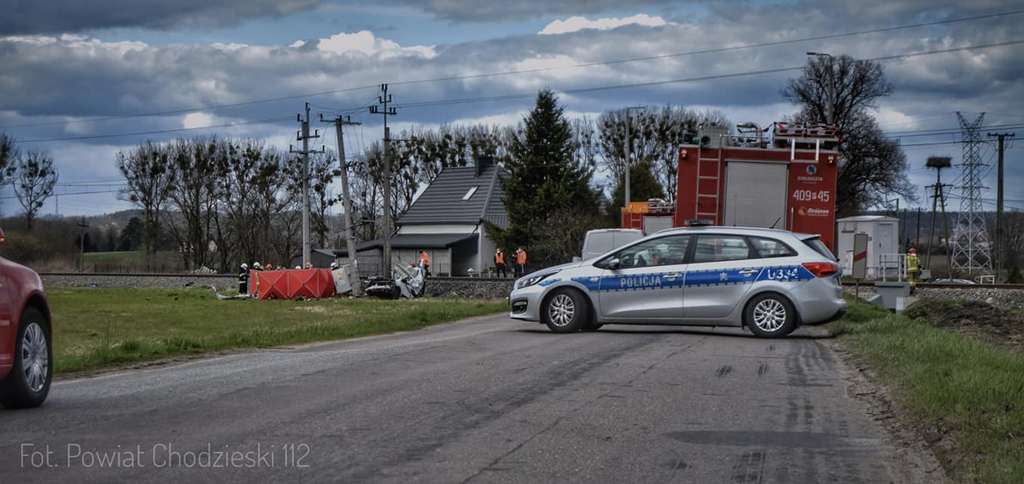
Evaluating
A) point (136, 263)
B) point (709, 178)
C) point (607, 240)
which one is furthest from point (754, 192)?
point (136, 263)

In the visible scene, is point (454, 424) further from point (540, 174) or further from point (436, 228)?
point (436, 228)

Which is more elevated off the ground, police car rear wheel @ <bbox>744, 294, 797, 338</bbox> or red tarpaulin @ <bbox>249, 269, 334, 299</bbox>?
police car rear wheel @ <bbox>744, 294, 797, 338</bbox>

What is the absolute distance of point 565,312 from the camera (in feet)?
58.7

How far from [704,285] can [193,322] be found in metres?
18.0

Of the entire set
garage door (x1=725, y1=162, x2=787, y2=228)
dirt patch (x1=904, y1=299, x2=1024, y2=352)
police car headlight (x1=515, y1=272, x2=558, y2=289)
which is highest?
garage door (x1=725, y1=162, x2=787, y2=228)

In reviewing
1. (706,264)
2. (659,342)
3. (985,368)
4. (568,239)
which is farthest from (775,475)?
(568,239)

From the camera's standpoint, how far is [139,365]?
1338 cm

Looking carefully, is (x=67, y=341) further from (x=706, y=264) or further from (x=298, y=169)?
(x=298, y=169)

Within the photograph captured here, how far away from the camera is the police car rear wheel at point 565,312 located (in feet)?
58.3

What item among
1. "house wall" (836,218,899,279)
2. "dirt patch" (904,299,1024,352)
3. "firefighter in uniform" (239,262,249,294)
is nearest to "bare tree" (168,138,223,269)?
Result: "firefighter in uniform" (239,262,249,294)

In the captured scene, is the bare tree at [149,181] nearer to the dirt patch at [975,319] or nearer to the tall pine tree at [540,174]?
the tall pine tree at [540,174]

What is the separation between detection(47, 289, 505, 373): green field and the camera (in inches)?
614

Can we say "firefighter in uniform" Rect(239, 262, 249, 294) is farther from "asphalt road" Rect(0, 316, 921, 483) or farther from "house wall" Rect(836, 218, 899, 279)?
"asphalt road" Rect(0, 316, 921, 483)

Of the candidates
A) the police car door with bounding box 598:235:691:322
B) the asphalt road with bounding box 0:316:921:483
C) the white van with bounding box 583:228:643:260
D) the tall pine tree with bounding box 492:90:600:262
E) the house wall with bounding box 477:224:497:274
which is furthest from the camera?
the house wall with bounding box 477:224:497:274
